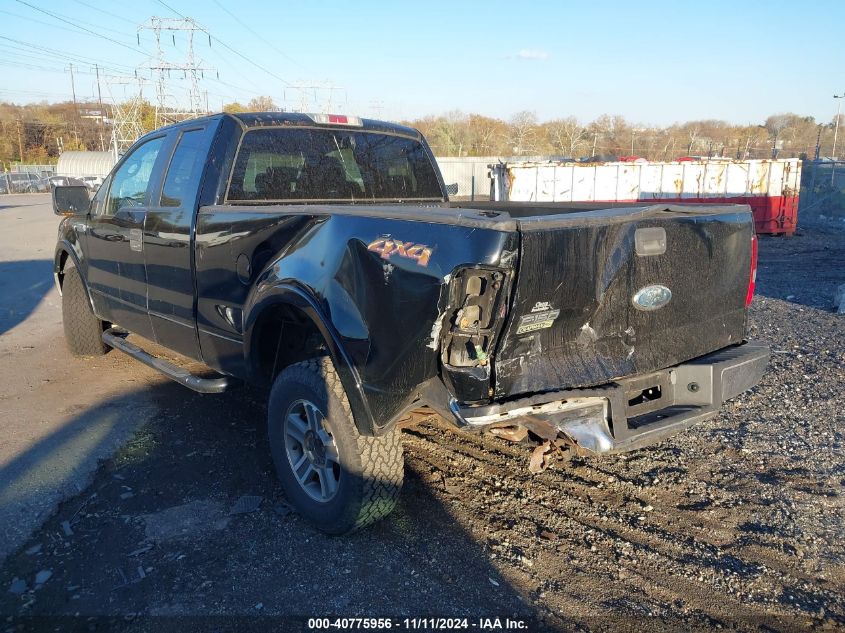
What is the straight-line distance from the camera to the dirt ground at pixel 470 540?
8.96 feet

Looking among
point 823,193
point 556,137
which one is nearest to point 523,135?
point 556,137

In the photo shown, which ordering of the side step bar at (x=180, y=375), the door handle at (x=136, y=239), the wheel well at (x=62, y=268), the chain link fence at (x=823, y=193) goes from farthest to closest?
the chain link fence at (x=823, y=193) → the wheel well at (x=62, y=268) → the door handle at (x=136, y=239) → the side step bar at (x=180, y=375)

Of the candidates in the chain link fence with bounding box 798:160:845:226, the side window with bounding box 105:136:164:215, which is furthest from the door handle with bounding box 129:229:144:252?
the chain link fence with bounding box 798:160:845:226

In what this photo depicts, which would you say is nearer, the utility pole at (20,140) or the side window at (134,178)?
the side window at (134,178)

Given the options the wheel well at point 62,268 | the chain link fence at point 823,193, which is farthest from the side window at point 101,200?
the chain link fence at point 823,193

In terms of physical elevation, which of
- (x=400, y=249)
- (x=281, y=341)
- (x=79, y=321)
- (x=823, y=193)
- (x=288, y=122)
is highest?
(x=288, y=122)

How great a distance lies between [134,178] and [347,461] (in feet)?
10.7

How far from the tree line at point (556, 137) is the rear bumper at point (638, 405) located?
32710 millimetres

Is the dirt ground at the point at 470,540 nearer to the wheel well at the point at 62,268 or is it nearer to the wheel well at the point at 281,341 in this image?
the wheel well at the point at 281,341

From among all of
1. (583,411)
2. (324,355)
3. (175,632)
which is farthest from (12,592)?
(583,411)

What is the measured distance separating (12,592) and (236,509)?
107 cm

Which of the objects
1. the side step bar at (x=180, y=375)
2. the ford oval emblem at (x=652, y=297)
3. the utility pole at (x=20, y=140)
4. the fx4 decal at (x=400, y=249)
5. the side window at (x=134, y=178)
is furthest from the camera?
the utility pole at (x=20, y=140)

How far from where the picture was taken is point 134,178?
4.98m

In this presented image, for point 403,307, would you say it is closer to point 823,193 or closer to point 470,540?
point 470,540
